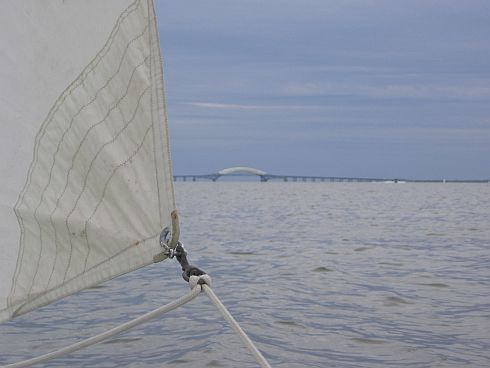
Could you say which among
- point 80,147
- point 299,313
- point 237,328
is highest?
point 80,147

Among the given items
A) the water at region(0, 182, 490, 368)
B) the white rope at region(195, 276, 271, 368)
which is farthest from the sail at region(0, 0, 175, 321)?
the water at region(0, 182, 490, 368)

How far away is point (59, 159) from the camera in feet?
12.6

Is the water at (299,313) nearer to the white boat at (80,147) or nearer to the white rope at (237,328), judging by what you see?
the white boat at (80,147)

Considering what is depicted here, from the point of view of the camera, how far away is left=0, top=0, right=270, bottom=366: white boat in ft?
12.3

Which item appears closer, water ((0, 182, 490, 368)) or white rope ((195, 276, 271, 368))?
white rope ((195, 276, 271, 368))

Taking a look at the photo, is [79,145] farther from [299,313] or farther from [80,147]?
[299,313]

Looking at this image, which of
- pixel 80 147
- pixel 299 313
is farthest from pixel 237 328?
pixel 299 313

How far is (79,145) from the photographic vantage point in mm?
3818

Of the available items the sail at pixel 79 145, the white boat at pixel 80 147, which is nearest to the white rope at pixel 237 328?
the white boat at pixel 80 147

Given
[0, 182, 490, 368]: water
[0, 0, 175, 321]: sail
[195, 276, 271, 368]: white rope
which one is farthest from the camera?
[0, 182, 490, 368]: water

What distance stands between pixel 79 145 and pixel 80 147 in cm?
1

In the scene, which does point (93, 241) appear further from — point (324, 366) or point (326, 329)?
point (326, 329)

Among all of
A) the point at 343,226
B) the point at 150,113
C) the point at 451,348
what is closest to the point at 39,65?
the point at 150,113

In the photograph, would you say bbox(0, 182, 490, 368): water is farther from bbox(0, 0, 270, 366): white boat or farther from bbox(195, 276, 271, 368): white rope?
bbox(195, 276, 271, 368): white rope
